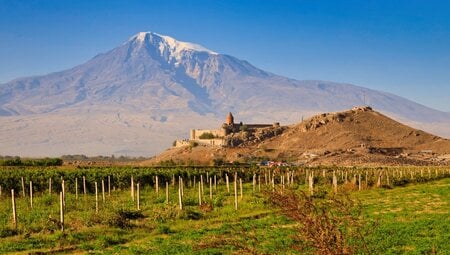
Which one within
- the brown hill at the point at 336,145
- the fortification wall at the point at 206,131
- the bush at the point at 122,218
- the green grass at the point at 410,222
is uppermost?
the fortification wall at the point at 206,131

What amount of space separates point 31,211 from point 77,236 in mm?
7854

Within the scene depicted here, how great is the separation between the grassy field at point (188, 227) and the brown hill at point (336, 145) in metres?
61.9

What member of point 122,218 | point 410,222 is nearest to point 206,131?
point 122,218

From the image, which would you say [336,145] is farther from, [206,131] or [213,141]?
[206,131]

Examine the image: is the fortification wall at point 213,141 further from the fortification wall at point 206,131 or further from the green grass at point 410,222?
the green grass at point 410,222

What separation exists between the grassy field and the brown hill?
203ft

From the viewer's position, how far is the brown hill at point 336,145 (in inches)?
3706

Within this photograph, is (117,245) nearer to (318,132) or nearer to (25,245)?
(25,245)

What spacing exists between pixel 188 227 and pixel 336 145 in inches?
3550

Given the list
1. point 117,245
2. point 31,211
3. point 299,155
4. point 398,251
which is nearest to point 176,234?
point 117,245

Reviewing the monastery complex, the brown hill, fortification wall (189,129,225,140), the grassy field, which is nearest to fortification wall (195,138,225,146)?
the monastery complex

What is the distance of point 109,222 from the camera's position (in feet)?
70.4

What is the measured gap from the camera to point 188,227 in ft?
72.0

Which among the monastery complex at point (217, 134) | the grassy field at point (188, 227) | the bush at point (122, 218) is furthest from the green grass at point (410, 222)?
the monastery complex at point (217, 134)
